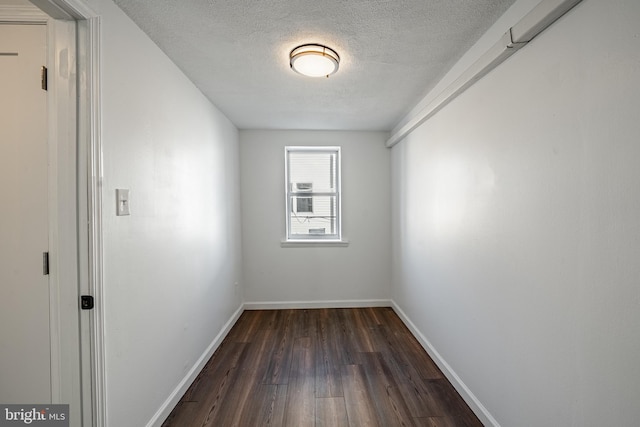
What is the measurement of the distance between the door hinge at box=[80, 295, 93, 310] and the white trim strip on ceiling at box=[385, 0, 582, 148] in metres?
2.25

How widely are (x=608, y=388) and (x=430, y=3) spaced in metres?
1.76

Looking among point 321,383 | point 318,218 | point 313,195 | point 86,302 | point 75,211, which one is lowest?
point 321,383

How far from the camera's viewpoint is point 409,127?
263 cm

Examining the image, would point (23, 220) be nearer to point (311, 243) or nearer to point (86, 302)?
point (86, 302)

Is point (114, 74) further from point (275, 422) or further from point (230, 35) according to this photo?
point (275, 422)

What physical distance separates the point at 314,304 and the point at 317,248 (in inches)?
29.2

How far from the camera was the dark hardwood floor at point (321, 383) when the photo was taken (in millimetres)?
1647

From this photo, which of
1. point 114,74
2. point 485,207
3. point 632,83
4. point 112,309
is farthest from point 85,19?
point 485,207

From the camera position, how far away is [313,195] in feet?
11.8

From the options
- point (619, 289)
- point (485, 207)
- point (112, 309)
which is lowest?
point (112, 309)

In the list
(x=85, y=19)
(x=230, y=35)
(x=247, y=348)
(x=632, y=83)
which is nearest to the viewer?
(x=632, y=83)

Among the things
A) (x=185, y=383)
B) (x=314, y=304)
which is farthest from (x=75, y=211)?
(x=314, y=304)

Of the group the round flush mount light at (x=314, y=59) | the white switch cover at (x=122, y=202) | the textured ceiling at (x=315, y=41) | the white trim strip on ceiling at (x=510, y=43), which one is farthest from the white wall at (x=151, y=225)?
the white trim strip on ceiling at (x=510, y=43)

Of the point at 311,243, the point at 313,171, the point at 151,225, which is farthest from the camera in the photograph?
the point at 313,171
